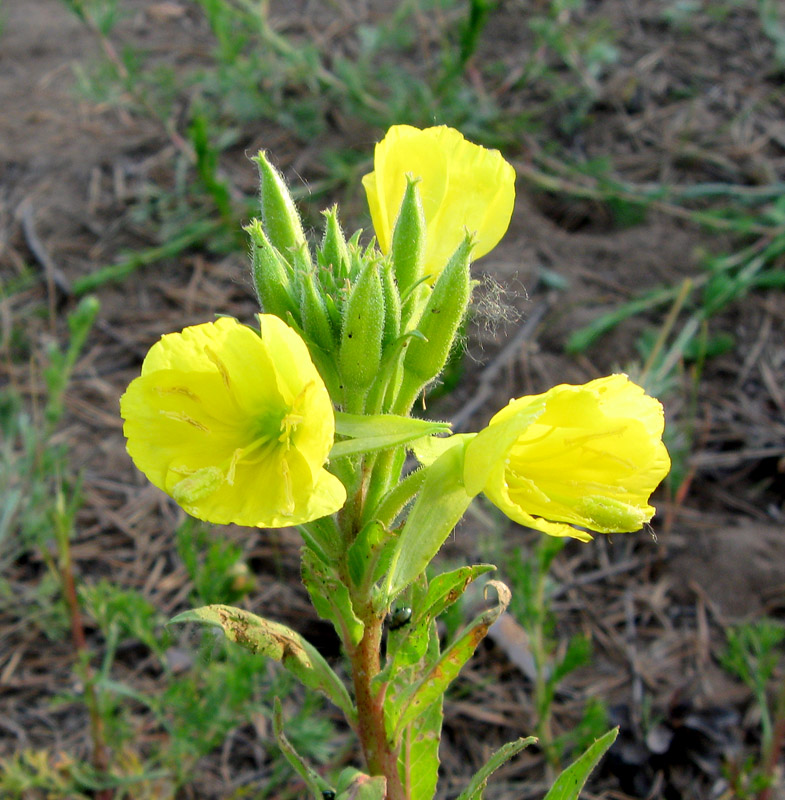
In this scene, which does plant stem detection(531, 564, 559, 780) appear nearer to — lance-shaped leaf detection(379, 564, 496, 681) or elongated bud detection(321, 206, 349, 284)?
lance-shaped leaf detection(379, 564, 496, 681)

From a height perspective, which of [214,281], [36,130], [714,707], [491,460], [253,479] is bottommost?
[714,707]

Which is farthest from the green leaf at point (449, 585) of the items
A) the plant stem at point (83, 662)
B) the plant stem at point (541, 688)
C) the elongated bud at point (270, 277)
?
the plant stem at point (83, 662)

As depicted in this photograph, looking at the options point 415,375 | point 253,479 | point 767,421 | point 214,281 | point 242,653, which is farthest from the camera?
point 214,281

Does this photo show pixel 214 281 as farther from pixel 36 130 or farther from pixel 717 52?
pixel 717 52

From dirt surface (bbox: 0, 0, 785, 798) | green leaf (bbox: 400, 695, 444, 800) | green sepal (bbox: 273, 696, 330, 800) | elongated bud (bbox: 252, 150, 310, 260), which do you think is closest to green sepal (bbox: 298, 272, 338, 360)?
elongated bud (bbox: 252, 150, 310, 260)

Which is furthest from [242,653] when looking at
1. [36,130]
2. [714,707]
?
[36,130]

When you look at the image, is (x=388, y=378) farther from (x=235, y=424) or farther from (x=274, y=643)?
(x=274, y=643)

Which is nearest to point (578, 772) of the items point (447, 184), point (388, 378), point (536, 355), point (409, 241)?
point (388, 378)
